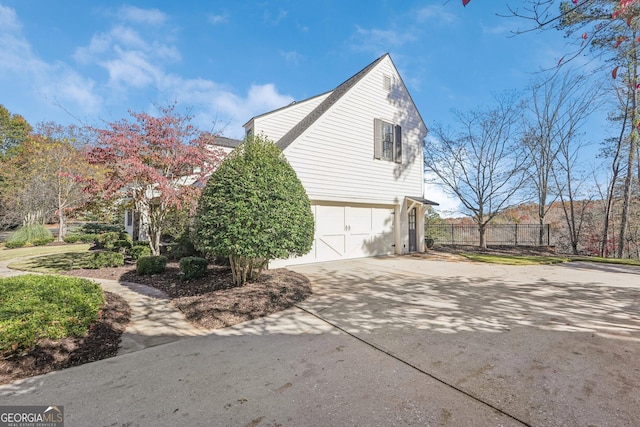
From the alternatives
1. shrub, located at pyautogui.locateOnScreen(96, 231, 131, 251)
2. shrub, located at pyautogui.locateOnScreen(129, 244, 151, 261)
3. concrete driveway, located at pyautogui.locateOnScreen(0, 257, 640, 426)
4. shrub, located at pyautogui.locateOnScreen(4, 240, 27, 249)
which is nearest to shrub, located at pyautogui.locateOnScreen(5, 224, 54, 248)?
shrub, located at pyautogui.locateOnScreen(4, 240, 27, 249)

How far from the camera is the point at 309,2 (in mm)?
8289

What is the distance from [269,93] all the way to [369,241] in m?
8.36

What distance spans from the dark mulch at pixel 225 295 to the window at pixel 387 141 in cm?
643

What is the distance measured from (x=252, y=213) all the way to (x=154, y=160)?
504cm

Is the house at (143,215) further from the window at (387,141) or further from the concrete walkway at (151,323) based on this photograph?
the window at (387,141)

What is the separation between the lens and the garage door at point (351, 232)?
355 inches

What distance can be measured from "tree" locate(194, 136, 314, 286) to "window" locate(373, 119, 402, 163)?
5891 millimetres

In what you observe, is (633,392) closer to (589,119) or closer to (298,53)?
(298,53)

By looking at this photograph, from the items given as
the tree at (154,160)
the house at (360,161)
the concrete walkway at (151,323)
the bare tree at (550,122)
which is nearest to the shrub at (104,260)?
Result: the tree at (154,160)

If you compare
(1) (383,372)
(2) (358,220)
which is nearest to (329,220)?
(2) (358,220)

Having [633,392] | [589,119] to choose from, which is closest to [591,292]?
[633,392]

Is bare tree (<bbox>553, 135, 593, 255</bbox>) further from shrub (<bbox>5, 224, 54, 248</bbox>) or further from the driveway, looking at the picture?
shrub (<bbox>5, 224, 54, 248</bbox>)

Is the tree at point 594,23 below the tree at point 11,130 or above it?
below

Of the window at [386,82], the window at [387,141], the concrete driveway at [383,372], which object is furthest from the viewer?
the window at [386,82]
